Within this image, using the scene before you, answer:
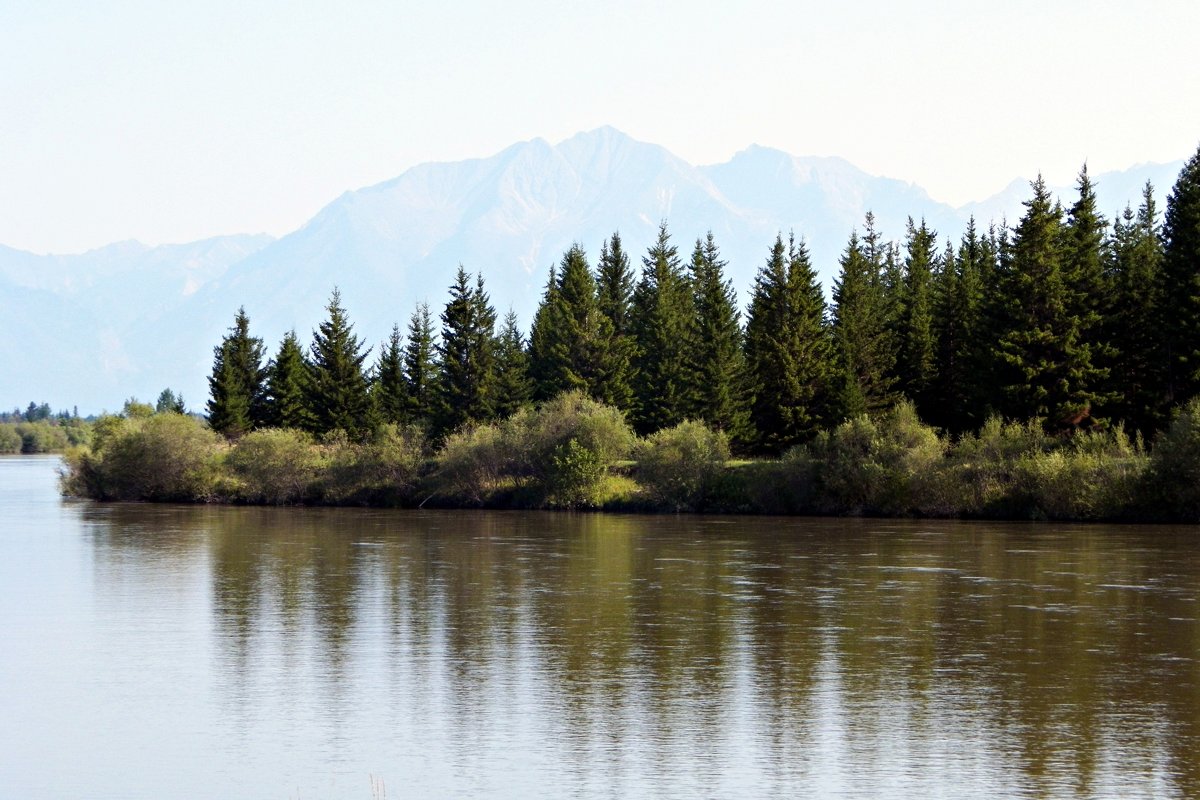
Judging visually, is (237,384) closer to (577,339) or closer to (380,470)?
(380,470)

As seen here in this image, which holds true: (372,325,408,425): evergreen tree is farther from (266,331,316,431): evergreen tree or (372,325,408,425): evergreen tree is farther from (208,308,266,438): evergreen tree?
(208,308,266,438): evergreen tree

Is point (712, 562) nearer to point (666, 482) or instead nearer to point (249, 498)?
point (666, 482)

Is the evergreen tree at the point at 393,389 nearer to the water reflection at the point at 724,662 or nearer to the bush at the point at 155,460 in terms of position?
the bush at the point at 155,460

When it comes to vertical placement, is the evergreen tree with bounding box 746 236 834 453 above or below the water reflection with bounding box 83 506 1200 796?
above

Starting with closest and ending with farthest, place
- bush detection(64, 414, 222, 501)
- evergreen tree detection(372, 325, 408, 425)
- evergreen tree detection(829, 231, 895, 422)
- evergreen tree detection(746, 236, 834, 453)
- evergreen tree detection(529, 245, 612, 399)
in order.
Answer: evergreen tree detection(829, 231, 895, 422) < evergreen tree detection(746, 236, 834, 453) < bush detection(64, 414, 222, 501) < evergreen tree detection(529, 245, 612, 399) < evergreen tree detection(372, 325, 408, 425)

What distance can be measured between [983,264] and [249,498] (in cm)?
5195

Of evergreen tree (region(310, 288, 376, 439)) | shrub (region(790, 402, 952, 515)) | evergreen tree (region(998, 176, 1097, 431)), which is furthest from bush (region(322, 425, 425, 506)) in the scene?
evergreen tree (region(998, 176, 1097, 431))

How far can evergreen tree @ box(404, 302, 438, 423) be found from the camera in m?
102

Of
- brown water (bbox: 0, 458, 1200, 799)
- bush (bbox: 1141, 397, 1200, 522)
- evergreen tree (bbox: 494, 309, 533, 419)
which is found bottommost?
brown water (bbox: 0, 458, 1200, 799)

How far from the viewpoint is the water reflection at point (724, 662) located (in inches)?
763

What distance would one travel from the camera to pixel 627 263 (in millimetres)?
107188

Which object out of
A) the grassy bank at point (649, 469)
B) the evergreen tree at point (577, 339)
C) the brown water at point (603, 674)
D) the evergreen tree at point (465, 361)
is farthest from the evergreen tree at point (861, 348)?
the brown water at point (603, 674)

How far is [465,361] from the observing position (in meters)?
97.1

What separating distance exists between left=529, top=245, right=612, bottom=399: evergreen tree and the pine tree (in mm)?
511
